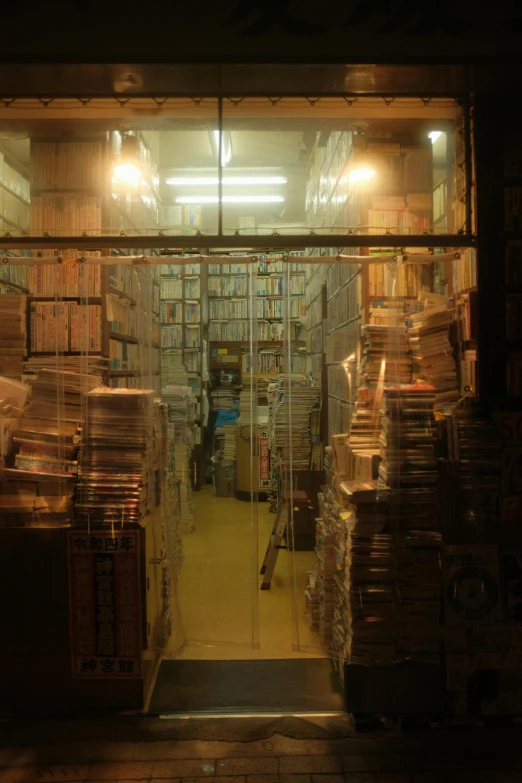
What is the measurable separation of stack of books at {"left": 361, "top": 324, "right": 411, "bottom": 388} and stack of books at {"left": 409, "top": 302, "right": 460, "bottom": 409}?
7cm

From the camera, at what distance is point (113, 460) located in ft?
10.6

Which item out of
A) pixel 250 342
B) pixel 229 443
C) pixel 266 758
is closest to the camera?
pixel 266 758

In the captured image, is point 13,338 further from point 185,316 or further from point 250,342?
point 185,316

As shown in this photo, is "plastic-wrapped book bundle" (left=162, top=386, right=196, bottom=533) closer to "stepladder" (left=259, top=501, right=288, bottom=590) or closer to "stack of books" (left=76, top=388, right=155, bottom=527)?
"stepladder" (left=259, top=501, right=288, bottom=590)

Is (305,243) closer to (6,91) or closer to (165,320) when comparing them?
(6,91)

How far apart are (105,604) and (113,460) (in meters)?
0.73

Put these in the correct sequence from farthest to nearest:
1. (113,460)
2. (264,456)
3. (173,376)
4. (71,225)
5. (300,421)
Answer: (264,456)
(173,376)
(300,421)
(71,225)
(113,460)

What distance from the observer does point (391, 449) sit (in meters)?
3.06

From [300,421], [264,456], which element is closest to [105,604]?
[300,421]

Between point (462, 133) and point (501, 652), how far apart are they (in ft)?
9.18

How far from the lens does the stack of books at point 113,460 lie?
3166mm

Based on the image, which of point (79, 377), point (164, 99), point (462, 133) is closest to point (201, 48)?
point (164, 99)

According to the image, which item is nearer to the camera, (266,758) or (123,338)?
(266,758)

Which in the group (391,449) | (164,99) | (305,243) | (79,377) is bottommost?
(391,449)
